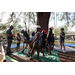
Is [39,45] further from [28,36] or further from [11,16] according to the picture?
[11,16]

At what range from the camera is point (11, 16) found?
3764 mm

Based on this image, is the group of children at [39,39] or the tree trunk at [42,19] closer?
the group of children at [39,39]

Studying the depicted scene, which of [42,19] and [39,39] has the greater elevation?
[42,19]

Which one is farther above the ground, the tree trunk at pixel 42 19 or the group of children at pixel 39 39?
the tree trunk at pixel 42 19

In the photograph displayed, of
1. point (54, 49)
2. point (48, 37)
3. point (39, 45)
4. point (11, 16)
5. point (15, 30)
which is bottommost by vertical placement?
point (54, 49)

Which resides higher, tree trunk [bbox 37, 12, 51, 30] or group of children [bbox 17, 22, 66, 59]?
tree trunk [bbox 37, 12, 51, 30]

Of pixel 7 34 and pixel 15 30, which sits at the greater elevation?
pixel 15 30

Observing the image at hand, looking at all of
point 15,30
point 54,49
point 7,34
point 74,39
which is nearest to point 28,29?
point 15,30

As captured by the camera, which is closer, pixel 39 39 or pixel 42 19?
pixel 39 39

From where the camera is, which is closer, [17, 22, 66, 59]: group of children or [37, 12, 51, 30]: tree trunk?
[17, 22, 66, 59]: group of children
